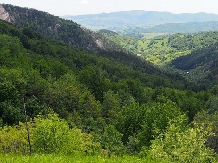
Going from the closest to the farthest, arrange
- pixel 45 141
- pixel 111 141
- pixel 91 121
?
1. pixel 45 141
2. pixel 111 141
3. pixel 91 121

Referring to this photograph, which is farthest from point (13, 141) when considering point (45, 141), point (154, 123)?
point (154, 123)

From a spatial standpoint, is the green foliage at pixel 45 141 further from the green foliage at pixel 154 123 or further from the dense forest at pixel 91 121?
the green foliage at pixel 154 123

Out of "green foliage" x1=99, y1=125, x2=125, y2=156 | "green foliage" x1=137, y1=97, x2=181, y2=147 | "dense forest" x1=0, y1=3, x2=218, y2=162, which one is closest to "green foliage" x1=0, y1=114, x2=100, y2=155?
"dense forest" x1=0, y1=3, x2=218, y2=162

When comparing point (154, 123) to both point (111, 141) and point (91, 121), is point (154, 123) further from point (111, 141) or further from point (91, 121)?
point (91, 121)

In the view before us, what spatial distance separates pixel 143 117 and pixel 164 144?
24289 mm

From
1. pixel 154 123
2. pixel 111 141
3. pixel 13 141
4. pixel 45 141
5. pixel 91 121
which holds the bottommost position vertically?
pixel 91 121

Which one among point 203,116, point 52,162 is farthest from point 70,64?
point 52,162

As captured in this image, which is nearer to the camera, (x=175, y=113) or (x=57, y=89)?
(x=175, y=113)

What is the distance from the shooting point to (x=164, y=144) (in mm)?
38406

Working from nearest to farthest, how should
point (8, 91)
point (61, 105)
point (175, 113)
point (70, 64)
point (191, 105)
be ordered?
point (175, 113) < point (8, 91) < point (61, 105) < point (191, 105) < point (70, 64)

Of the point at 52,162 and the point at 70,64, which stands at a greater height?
the point at 52,162

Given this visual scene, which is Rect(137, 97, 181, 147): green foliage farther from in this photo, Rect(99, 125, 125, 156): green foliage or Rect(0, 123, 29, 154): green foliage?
Rect(0, 123, 29, 154): green foliage

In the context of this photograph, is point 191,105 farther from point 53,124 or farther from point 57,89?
point 53,124

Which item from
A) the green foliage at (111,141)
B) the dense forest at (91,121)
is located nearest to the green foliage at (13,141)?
the dense forest at (91,121)
